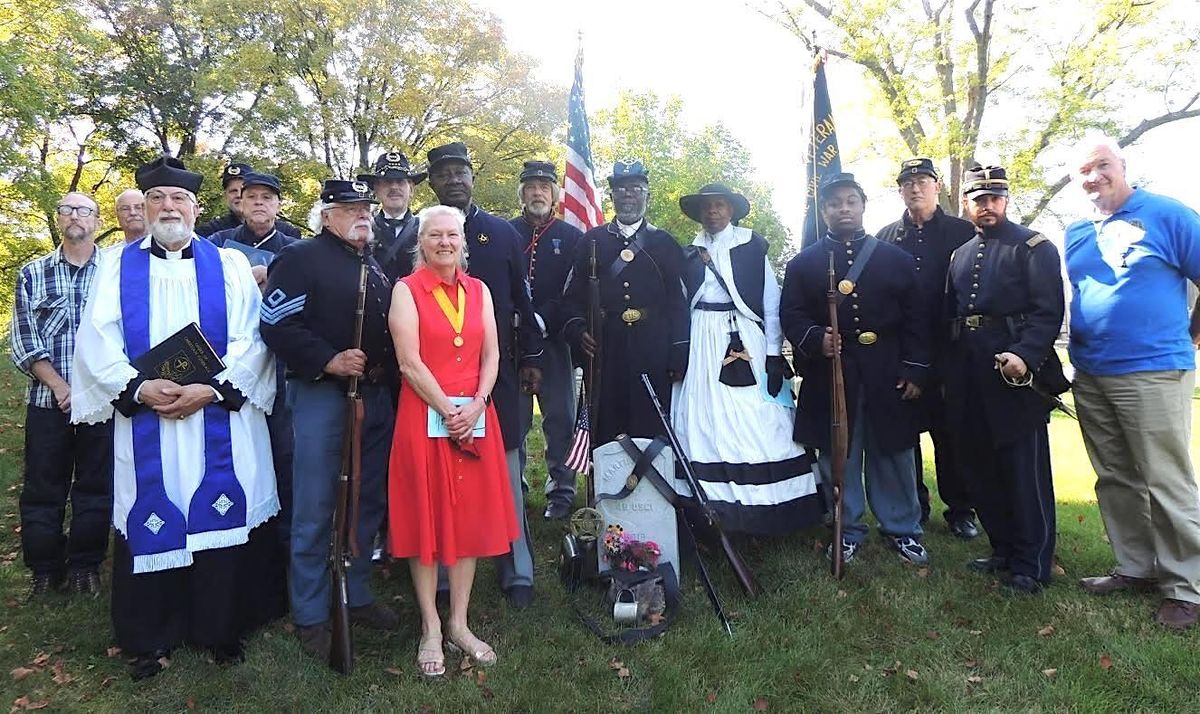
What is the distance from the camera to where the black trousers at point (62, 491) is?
4.56m

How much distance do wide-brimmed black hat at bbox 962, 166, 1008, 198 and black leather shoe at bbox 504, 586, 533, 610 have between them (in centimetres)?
359

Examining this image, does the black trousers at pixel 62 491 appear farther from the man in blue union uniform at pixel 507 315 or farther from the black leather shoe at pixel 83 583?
the man in blue union uniform at pixel 507 315

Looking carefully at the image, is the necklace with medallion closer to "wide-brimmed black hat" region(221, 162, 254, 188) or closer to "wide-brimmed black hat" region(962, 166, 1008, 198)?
"wide-brimmed black hat" region(221, 162, 254, 188)

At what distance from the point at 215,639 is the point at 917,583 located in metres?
3.94

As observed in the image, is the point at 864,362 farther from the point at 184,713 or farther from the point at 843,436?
the point at 184,713

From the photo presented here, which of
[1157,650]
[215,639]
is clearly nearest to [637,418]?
[215,639]

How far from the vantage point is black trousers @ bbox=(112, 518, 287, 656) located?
11.7 feet

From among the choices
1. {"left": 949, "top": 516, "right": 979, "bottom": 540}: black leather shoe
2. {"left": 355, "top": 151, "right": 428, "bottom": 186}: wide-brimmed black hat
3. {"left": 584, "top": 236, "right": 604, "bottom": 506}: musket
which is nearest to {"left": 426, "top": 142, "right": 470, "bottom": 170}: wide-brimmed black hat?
{"left": 355, "top": 151, "right": 428, "bottom": 186}: wide-brimmed black hat

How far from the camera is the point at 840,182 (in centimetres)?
491

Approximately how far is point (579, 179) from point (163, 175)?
3954 mm

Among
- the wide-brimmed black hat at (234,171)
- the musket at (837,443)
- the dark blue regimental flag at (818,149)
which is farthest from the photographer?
the dark blue regimental flag at (818,149)

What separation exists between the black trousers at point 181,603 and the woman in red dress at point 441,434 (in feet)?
2.99

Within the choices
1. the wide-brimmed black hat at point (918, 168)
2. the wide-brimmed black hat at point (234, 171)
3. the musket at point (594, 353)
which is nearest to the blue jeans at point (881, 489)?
the musket at point (594, 353)

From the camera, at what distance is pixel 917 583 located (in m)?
4.44
